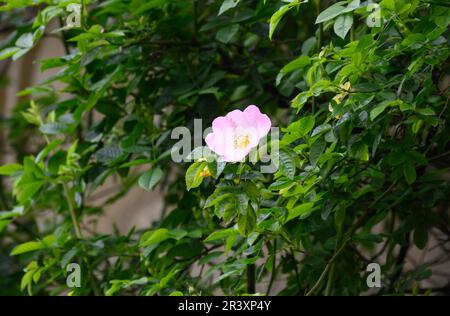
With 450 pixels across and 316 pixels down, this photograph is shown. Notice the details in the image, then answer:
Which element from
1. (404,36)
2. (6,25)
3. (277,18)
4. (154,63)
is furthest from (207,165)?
(6,25)

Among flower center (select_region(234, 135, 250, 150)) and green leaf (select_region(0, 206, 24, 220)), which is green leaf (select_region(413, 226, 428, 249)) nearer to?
flower center (select_region(234, 135, 250, 150))

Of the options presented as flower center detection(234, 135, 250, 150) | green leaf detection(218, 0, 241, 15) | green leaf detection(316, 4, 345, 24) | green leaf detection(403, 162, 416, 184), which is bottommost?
green leaf detection(403, 162, 416, 184)

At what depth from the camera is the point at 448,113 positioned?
3.66 ft

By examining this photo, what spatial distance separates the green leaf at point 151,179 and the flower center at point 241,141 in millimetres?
331

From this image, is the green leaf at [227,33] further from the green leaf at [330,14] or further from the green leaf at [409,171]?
the green leaf at [409,171]

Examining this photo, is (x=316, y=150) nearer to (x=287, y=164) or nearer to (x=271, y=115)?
(x=287, y=164)

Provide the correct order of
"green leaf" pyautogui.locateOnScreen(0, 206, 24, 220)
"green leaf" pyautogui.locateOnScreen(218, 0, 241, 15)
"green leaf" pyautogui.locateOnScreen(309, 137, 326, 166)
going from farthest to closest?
1. "green leaf" pyautogui.locateOnScreen(0, 206, 24, 220)
2. "green leaf" pyautogui.locateOnScreen(218, 0, 241, 15)
3. "green leaf" pyautogui.locateOnScreen(309, 137, 326, 166)

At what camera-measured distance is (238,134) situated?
917mm

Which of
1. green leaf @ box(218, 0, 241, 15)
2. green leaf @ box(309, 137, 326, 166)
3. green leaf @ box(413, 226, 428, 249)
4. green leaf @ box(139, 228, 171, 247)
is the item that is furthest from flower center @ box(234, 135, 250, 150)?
green leaf @ box(413, 226, 428, 249)

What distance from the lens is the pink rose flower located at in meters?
0.90

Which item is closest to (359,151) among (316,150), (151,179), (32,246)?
(316,150)

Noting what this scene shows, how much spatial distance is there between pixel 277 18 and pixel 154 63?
471 millimetres

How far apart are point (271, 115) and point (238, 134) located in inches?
31.0

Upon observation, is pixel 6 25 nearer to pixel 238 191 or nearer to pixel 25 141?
pixel 25 141
